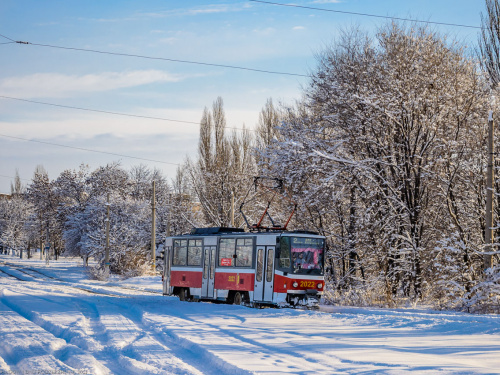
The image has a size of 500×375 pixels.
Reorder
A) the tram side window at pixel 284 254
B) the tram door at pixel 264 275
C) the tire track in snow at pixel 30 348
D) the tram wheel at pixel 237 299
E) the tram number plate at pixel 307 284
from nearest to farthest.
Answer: the tire track in snow at pixel 30 348 → the tram number plate at pixel 307 284 → the tram side window at pixel 284 254 → the tram door at pixel 264 275 → the tram wheel at pixel 237 299

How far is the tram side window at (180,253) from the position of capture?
30.7m

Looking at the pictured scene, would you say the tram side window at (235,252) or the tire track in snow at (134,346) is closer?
the tire track in snow at (134,346)

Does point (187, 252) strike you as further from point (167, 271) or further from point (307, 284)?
point (307, 284)

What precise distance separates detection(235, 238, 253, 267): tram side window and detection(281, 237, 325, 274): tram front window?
2.08 meters

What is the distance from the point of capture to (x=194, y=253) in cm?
2981

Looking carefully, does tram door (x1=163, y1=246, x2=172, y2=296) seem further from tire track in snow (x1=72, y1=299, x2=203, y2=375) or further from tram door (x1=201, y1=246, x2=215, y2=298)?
tire track in snow (x1=72, y1=299, x2=203, y2=375)

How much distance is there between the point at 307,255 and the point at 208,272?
18.9 feet

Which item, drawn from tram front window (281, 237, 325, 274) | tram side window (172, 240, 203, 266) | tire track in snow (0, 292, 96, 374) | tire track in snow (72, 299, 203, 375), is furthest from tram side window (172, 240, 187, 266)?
tire track in snow (0, 292, 96, 374)

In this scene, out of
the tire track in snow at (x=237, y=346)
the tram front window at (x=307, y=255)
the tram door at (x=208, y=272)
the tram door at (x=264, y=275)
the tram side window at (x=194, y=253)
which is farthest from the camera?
the tram side window at (x=194, y=253)

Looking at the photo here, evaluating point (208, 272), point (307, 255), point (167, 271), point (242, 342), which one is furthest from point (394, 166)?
point (242, 342)

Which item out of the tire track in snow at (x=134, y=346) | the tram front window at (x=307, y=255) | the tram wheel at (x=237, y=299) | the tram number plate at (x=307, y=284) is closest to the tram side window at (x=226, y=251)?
the tram wheel at (x=237, y=299)

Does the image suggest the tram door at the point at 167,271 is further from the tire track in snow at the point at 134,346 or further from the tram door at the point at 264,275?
the tire track in snow at the point at 134,346

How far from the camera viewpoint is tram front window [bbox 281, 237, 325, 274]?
78.7ft

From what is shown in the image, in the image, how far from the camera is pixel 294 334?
1511 centimetres
